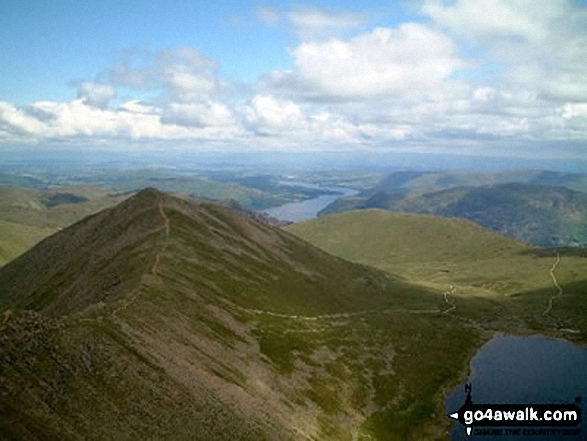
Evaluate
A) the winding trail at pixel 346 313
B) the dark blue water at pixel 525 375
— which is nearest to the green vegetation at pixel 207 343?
the winding trail at pixel 346 313

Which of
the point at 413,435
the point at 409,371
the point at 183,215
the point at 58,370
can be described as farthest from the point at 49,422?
the point at 183,215

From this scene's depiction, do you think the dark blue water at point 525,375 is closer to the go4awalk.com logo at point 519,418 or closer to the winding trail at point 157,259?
the go4awalk.com logo at point 519,418

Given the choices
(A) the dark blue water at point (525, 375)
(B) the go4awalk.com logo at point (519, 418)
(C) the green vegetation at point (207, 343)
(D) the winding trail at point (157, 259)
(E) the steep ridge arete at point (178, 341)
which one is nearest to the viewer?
(E) the steep ridge arete at point (178, 341)

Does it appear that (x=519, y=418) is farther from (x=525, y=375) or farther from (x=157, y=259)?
(x=157, y=259)

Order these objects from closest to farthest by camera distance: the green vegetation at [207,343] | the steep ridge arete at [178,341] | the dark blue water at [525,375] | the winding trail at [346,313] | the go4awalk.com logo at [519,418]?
the steep ridge arete at [178,341], the green vegetation at [207,343], the go4awalk.com logo at [519,418], the dark blue water at [525,375], the winding trail at [346,313]

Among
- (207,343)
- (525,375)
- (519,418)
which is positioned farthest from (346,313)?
(207,343)

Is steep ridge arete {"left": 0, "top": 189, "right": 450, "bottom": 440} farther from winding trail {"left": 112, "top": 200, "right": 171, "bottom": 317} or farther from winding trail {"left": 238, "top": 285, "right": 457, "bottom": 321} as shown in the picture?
winding trail {"left": 238, "top": 285, "right": 457, "bottom": 321}

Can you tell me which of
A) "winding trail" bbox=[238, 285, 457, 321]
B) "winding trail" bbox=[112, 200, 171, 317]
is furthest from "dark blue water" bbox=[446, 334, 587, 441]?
"winding trail" bbox=[112, 200, 171, 317]
